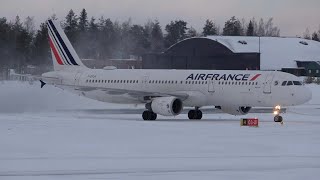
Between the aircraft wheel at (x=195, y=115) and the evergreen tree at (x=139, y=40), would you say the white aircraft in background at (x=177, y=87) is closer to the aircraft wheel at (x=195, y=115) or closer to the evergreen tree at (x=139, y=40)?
the aircraft wheel at (x=195, y=115)

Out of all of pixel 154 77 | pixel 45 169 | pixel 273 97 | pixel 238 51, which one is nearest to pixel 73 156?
pixel 45 169

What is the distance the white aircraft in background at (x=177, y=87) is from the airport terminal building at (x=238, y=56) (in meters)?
60.2

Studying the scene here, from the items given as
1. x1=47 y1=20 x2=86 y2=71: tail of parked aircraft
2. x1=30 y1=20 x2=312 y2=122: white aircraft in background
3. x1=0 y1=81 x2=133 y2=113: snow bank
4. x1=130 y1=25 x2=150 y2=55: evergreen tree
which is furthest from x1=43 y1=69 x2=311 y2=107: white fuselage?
x1=130 y1=25 x2=150 y2=55: evergreen tree

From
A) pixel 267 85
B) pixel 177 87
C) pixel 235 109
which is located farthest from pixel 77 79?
pixel 267 85

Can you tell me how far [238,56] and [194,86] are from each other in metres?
74.8

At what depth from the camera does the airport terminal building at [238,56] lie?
117500 millimetres

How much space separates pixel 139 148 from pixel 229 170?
20.6ft

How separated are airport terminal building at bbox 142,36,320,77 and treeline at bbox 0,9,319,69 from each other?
1301 centimetres

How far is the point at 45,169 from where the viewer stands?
1981 centimetres

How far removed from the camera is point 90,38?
138m

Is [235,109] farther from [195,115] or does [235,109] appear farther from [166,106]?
[166,106]

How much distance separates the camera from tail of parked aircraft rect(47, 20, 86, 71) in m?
52.4

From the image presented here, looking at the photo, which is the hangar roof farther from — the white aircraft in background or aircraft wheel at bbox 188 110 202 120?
aircraft wheel at bbox 188 110 202 120

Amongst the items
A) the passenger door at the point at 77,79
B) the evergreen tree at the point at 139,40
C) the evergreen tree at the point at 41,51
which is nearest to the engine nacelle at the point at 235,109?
the passenger door at the point at 77,79
